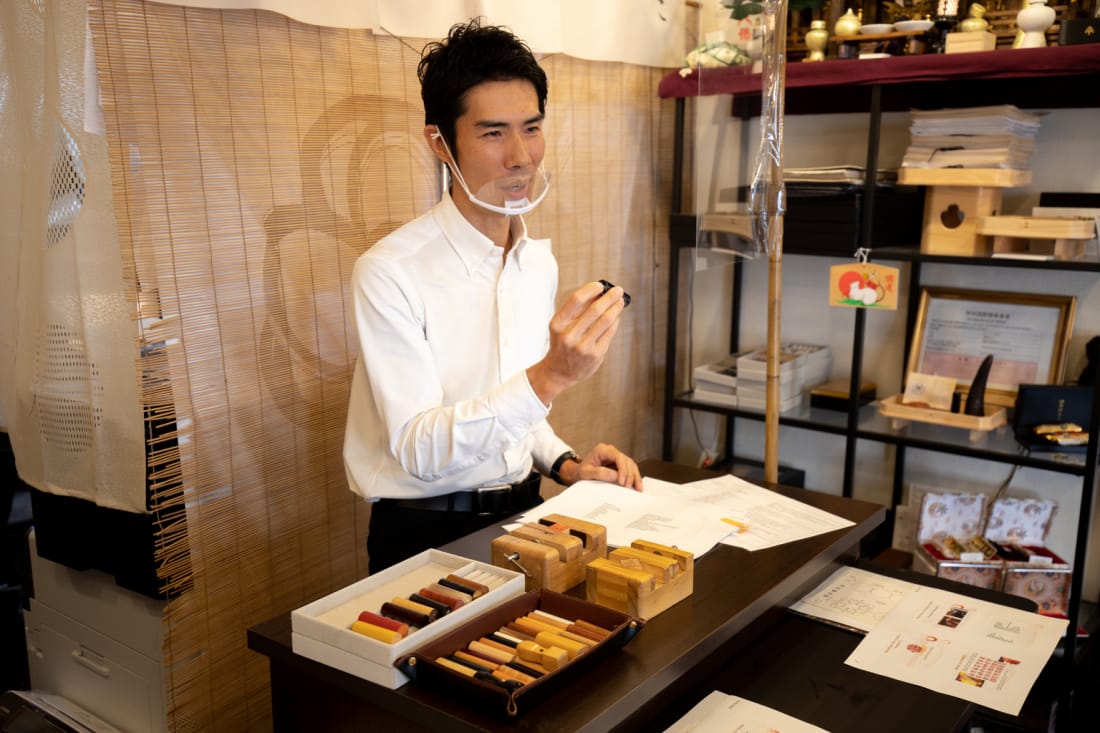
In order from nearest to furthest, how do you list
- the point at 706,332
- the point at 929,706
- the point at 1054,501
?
the point at 929,706 → the point at 1054,501 → the point at 706,332

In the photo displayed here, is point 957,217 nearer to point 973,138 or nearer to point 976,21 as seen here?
point 973,138

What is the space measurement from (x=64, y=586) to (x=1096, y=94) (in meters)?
2.86

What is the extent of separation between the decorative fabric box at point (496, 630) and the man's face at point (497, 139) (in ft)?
2.71

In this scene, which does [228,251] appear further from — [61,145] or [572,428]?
[572,428]

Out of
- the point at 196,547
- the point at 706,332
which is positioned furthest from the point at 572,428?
the point at 196,547

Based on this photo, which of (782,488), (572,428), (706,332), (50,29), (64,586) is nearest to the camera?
(50,29)

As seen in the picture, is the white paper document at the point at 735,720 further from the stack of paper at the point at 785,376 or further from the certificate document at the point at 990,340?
the certificate document at the point at 990,340

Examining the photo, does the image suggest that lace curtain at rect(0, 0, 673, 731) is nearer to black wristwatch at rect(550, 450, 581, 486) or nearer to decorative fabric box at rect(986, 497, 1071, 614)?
black wristwatch at rect(550, 450, 581, 486)

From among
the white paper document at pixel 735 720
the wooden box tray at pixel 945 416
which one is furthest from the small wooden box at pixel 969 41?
the white paper document at pixel 735 720

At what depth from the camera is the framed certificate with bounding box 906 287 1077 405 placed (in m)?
2.69

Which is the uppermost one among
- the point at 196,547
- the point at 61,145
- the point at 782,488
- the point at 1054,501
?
the point at 61,145

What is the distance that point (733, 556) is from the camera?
4.86 ft

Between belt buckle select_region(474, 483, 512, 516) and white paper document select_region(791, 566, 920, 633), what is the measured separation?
57cm

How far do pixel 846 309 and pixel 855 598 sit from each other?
1675mm
